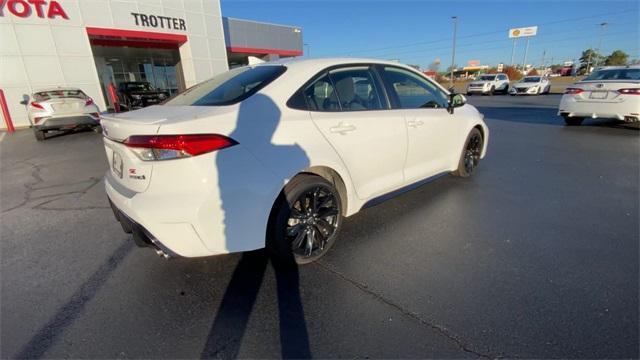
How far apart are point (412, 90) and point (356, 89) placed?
1.03 meters

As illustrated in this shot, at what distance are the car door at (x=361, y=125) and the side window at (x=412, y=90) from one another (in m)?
0.25

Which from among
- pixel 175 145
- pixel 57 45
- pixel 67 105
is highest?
pixel 57 45

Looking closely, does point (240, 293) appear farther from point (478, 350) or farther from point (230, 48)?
point (230, 48)

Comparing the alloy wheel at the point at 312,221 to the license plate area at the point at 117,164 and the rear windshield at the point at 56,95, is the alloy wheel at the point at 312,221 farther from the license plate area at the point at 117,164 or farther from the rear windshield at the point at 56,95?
the rear windshield at the point at 56,95

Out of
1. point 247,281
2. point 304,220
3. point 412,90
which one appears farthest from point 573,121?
point 247,281

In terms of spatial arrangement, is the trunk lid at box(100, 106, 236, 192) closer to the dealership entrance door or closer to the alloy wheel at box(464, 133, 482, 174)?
the alloy wheel at box(464, 133, 482, 174)

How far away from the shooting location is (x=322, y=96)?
2740 millimetres

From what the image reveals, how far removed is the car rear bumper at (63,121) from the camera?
875 cm

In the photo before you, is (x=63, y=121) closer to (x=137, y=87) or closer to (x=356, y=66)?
(x=356, y=66)

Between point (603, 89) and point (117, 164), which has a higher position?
point (603, 89)

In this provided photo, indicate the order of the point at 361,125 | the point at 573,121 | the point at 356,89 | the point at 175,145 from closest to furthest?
the point at 175,145
the point at 361,125
the point at 356,89
the point at 573,121

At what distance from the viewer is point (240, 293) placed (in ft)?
7.80

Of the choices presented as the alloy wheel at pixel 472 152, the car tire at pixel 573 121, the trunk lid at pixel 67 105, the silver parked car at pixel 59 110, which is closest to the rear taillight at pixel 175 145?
the alloy wheel at pixel 472 152

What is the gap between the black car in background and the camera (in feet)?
54.1
